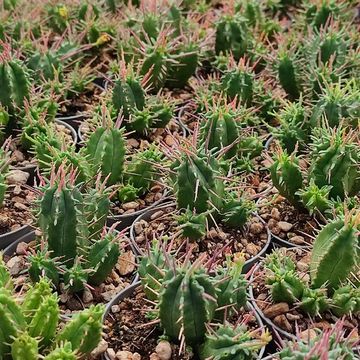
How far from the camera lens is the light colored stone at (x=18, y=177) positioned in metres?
2.38

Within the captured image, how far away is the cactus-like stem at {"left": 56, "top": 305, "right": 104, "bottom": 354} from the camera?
1650 millimetres

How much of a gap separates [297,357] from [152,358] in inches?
16.6

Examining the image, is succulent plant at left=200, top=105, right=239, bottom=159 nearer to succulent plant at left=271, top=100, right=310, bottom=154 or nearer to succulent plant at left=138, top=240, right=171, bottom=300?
succulent plant at left=271, top=100, right=310, bottom=154

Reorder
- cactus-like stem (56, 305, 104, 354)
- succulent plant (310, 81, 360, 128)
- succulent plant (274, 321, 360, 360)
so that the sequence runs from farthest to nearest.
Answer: succulent plant (310, 81, 360, 128), cactus-like stem (56, 305, 104, 354), succulent plant (274, 321, 360, 360)

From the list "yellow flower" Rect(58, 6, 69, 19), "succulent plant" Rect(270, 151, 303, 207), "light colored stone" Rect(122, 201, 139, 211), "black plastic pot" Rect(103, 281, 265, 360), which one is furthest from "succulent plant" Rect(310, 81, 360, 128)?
"yellow flower" Rect(58, 6, 69, 19)

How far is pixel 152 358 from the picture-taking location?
1.79 metres

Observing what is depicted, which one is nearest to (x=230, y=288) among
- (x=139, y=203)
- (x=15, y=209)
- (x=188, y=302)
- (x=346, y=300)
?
(x=188, y=302)

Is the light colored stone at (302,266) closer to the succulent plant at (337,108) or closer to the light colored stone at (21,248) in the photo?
the succulent plant at (337,108)

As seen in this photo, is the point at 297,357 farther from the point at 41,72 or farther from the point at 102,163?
the point at 41,72

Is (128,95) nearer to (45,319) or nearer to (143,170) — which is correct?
(143,170)

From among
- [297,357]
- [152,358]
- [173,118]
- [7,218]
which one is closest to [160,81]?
[173,118]

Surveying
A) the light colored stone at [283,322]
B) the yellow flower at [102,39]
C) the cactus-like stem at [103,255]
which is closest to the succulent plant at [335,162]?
the light colored stone at [283,322]

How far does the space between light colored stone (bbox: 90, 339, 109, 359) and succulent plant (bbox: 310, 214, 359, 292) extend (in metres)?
0.65

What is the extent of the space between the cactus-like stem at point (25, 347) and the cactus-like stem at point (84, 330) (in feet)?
0.25
